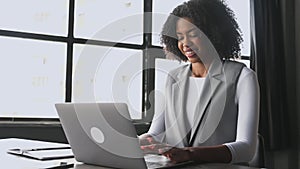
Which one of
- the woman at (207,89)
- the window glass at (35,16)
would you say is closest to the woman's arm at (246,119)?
the woman at (207,89)

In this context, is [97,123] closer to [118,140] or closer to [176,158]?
[118,140]

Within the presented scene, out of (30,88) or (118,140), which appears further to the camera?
(30,88)

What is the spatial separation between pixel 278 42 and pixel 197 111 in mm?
1962

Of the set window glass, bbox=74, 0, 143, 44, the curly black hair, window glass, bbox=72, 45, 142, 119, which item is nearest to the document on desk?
the curly black hair

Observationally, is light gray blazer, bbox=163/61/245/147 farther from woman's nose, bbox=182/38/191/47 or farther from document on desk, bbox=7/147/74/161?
document on desk, bbox=7/147/74/161

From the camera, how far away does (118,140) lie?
3.35 feet

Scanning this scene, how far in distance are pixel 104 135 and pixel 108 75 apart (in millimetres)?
1765

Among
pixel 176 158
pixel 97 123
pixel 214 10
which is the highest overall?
pixel 214 10

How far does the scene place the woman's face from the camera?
175cm

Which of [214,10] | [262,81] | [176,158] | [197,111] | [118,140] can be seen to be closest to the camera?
[118,140]

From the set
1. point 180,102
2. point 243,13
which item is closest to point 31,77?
point 180,102

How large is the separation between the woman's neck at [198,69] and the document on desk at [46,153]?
707mm

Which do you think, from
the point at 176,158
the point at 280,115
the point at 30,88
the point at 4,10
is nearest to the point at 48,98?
the point at 30,88

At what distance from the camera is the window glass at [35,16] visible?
2.52 meters
